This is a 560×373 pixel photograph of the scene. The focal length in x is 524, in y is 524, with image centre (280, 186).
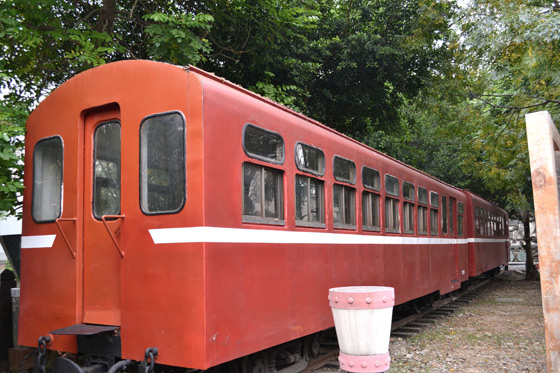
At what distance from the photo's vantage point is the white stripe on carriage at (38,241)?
510 centimetres

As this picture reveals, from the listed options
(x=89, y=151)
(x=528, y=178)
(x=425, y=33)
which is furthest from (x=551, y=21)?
(x=528, y=178)

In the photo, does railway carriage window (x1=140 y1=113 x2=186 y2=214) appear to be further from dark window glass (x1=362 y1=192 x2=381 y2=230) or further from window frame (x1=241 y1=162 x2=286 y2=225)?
dark window glass (x1=362 y1=192 x2=381 y2=230)

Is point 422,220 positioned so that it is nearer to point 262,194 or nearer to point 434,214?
point 434,214

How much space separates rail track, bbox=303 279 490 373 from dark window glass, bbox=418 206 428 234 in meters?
1.87

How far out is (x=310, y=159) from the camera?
19.6ft

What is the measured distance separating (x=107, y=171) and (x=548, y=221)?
4301 mm

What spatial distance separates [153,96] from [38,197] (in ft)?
6.04

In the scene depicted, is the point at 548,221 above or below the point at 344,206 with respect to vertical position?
below

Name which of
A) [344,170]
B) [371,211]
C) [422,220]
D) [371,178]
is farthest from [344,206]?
[422,220]

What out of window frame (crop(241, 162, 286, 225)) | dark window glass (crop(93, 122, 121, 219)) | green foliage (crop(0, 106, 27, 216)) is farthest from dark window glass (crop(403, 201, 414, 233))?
green foliage (crop(0, 106, 27, 216))

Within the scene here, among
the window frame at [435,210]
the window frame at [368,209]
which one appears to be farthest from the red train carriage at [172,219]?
the window frame at [435,210]

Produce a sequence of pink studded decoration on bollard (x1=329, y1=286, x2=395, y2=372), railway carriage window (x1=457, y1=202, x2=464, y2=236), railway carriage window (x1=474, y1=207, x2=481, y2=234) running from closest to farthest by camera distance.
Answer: pink studded decoration on bollard (x1=329, y1=286, x2=395, y2=372) < railway carriage window (x1=457, y1=202, x2=464, y2=236) < railway carriage window (x1=474, y1=207, x2=481, y2=234)

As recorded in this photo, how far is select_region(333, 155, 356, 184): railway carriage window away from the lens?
21.9 ft

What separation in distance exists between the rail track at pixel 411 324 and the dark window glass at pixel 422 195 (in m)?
2.46
